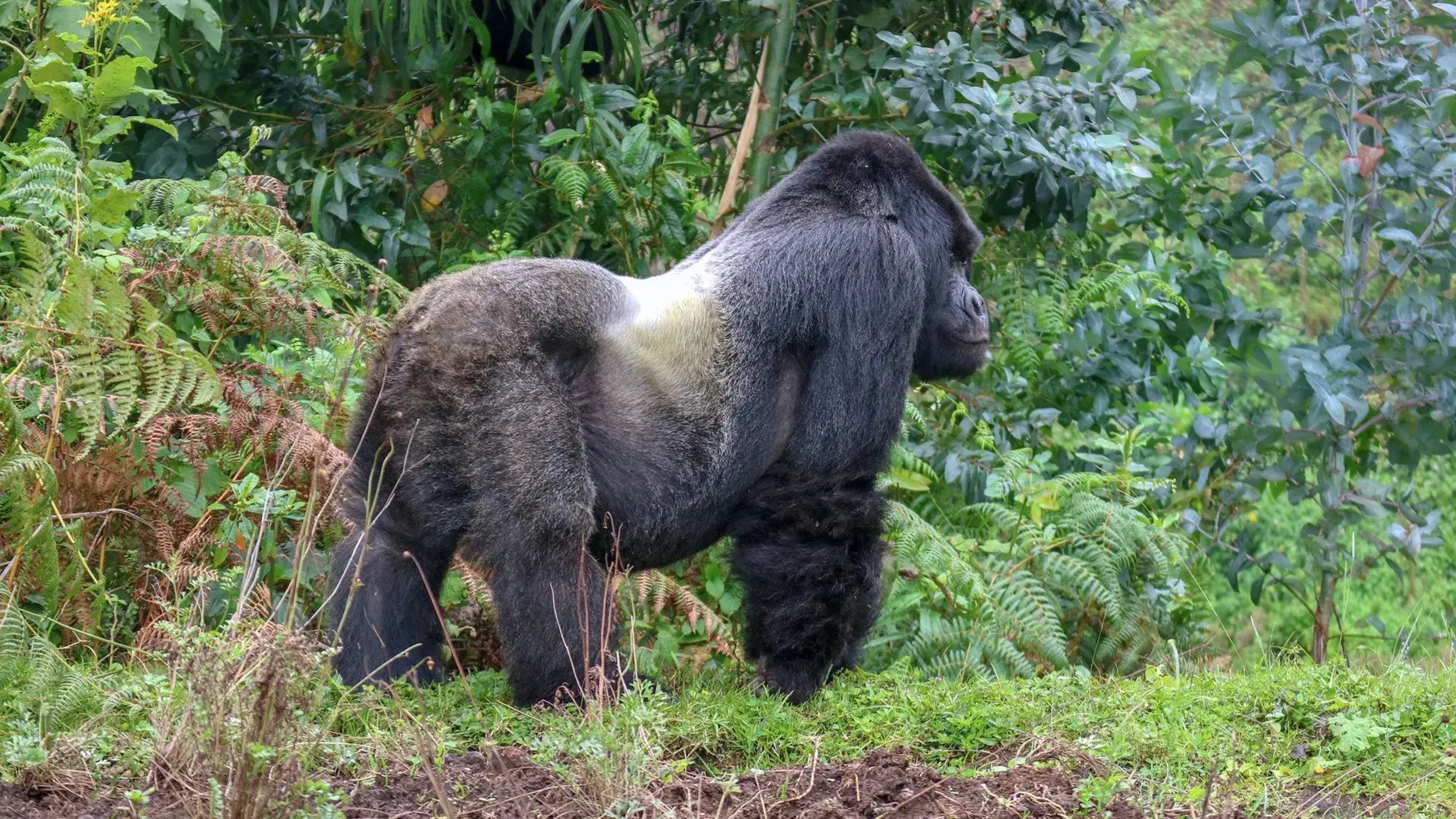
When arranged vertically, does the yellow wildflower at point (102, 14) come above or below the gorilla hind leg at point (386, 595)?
above

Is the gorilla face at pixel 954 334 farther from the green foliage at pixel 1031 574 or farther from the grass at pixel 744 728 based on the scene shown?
the grass at pixel 744 728

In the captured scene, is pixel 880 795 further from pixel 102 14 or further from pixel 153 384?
pixel 102 14

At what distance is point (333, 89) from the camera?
6098 mm

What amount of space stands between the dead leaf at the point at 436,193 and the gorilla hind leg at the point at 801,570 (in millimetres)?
2490

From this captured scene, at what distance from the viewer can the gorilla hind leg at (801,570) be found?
3725 millimetres

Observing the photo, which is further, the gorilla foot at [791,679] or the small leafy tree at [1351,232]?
the small leafy tree at [1351,232]

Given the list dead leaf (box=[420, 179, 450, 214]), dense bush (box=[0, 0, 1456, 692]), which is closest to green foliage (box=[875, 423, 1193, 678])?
dense bush (box=[0, 0, 1456, 692])

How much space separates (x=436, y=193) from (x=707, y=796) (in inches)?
143

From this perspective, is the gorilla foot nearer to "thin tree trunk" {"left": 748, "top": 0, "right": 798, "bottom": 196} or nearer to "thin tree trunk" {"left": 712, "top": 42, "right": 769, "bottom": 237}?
"thin tree trunk" {"left": 712, "top": 42, "right": 769, "bottom": 237}

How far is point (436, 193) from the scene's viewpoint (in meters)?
5.74

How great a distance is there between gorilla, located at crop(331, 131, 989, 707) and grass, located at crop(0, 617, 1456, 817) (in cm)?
22

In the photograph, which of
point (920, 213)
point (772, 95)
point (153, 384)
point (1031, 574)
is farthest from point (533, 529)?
point (772, 95)

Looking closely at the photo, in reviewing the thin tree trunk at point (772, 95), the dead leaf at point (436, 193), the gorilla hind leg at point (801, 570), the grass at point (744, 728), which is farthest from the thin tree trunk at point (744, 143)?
the grass at point (744, 728)

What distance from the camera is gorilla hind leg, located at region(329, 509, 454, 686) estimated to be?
3.61 metres
